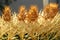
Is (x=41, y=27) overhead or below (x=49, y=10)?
below

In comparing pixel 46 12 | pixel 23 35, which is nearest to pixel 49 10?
pixel 46 12

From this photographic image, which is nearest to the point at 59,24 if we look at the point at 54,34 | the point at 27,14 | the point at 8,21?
the point at 54,34

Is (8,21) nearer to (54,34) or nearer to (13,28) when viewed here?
(13,28)

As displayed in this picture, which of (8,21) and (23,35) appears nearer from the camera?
(23,35)

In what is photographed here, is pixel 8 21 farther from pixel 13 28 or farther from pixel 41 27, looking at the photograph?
pixel 41 27

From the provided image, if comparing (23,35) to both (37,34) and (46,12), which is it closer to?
(37,34)

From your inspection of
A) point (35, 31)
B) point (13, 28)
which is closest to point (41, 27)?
point (35, 31)

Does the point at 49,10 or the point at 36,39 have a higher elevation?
the point at 49,10
